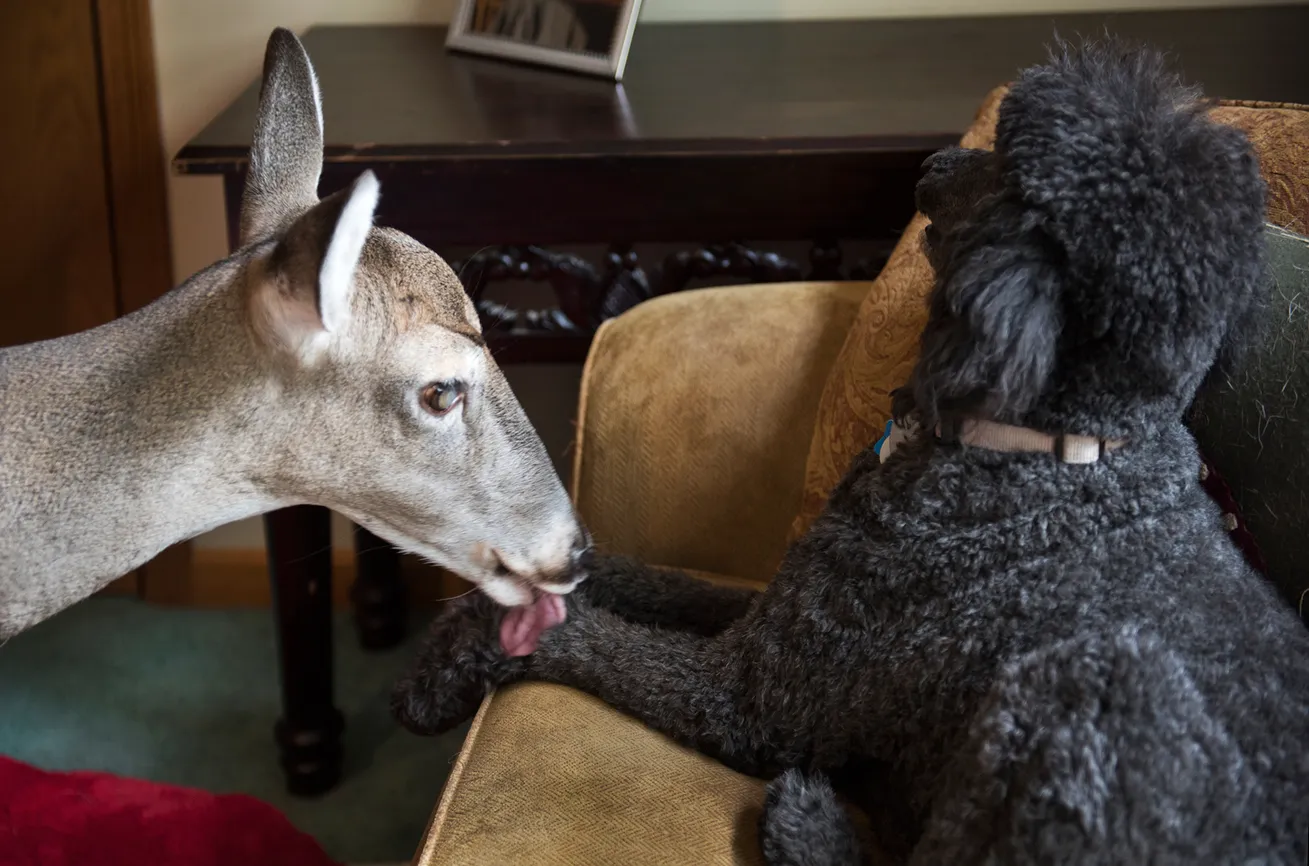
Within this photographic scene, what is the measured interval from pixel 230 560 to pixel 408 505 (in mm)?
1398

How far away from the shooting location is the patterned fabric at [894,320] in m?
1.17

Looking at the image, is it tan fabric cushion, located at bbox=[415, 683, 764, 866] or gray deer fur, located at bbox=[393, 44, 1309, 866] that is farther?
tan fabric cushion, located at bbox=[415, 683, 764, 866]

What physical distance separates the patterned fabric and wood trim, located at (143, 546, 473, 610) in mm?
1115

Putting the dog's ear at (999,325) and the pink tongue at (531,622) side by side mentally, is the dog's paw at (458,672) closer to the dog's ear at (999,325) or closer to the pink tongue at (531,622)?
the pink tongue at (531,622)

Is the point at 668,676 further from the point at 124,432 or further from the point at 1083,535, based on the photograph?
the point at 124,432

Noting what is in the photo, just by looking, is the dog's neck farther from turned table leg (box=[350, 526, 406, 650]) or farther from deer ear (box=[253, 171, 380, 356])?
turned table leg (box=[350, 526, 406, 650])

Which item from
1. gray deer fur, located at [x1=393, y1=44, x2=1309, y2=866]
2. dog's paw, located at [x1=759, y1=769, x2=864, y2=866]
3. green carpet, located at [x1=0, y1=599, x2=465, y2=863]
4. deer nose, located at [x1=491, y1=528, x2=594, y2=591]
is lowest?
green carpet, located at [x1=0, y1=599, x2=465, y2=863]

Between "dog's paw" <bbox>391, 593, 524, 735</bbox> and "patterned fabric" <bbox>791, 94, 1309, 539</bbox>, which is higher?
"patterned fabric" <bbox>791, 94, 1309, 539</bbox>

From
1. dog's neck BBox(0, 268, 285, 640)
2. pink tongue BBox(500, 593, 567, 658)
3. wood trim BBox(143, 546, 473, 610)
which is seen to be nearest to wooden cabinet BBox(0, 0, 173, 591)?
wood trim BBox(143, 546, 473, 610)

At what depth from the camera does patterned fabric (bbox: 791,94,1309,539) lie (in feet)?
3.82

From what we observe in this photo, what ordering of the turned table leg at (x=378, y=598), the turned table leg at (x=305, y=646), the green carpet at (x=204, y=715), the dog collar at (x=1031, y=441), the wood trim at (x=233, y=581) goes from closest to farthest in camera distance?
the dog collar at (x=1031, y=441), the turned table leg at (x=305, y=646), the green carpet at (x=204, y=715), the turned table leg at (x=378, y=598), the wood trim at (x=233, y=581)

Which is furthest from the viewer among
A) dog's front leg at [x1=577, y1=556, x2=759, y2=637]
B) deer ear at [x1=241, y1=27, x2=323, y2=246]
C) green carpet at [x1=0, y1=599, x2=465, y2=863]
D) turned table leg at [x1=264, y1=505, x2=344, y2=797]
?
green carpet at [x1=0, y1=599, x2=465, y2=863]

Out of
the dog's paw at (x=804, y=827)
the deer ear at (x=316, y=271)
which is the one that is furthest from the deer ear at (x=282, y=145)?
the dog's paw at (x=804, y=827)

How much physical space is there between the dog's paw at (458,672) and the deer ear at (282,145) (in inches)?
16.8
